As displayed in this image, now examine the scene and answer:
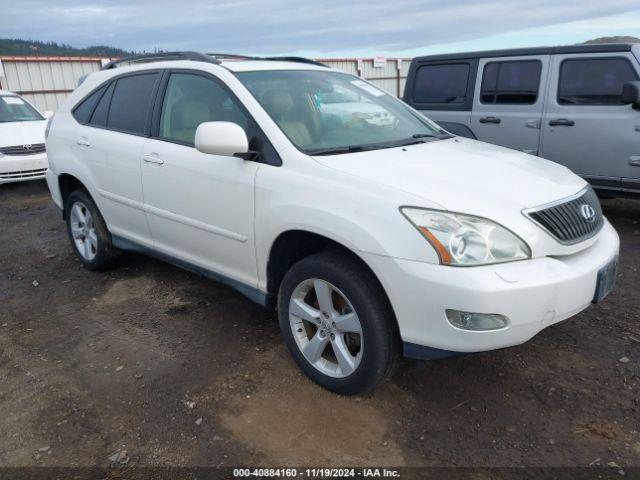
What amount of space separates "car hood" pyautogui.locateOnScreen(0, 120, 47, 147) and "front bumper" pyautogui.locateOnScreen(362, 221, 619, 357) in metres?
8.18

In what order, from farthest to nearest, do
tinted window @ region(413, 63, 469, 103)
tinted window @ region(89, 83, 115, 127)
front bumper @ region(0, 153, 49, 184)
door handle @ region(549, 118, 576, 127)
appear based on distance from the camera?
front bumper @ region(0, 153, 49, 184)
tinted window @ region(413, 63, 469, 103)
door handle @ region(549, 118, 576, 127)
tinted window @ region(89, 83, 115, 127)

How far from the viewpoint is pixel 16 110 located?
32.0ft

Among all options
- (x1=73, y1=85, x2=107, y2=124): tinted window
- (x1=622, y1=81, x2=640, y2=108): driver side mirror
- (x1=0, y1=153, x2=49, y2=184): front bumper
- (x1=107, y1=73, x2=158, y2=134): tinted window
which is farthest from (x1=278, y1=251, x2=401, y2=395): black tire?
(x1=0, y1=153, x2=49, y2=184): front bumper

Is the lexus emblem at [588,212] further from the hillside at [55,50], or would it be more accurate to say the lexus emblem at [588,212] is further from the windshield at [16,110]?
the hillside at [55,50]

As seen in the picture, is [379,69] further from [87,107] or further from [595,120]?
[87,107]

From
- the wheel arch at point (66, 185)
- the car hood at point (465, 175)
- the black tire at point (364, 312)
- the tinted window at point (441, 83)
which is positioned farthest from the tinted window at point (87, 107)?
the tinted window at point (441, 83)

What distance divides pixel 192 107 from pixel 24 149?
6411 mm

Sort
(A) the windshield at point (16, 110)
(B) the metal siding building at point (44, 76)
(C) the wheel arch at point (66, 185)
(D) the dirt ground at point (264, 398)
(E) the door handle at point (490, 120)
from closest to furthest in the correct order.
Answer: (D) the dirt ground at point (264, 398), (C) the wheel arch at point (66, 185), (E) the door handle at point (490, 120), (A) the windshield at point (16, 110), (B) the metal siding building at point (44, 76)

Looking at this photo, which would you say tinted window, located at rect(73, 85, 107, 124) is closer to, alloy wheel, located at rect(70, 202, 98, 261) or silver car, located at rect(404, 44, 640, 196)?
alloy wheel, located at rect(70, 202, 98, 261)

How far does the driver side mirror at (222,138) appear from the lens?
300 centimetres

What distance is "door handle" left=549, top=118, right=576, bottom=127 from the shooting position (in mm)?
5817

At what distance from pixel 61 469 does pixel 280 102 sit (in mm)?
2282

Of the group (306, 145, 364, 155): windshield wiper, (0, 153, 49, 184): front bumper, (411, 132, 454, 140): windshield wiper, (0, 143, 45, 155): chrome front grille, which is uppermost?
(306, 145, 364, 155): windshield wiper

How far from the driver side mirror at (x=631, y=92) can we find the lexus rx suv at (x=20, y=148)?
26.7 ft
